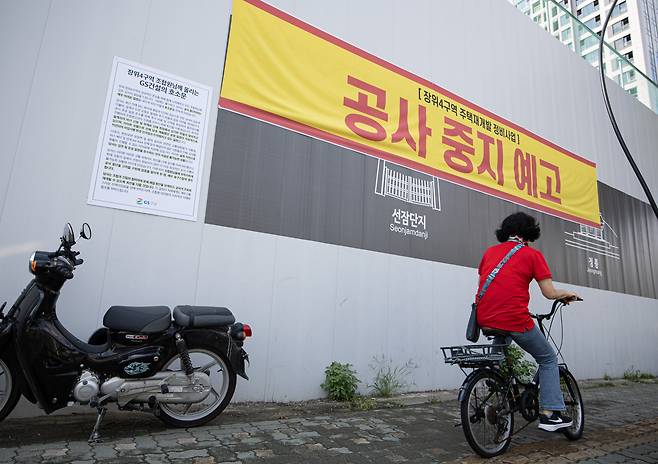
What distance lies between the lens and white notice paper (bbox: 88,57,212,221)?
11.8 ft

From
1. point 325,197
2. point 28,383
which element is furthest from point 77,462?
point 325,197

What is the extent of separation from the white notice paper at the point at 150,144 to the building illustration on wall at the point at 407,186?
215 cm

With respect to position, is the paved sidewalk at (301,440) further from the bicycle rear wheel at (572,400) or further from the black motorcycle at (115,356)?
the black motorcycle at (115,356)

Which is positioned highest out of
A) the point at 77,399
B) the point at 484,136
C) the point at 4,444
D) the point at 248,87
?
the point at 484,136

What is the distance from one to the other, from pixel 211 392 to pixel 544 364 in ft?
7.86

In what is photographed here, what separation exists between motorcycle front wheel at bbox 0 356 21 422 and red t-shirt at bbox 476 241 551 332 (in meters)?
3.10

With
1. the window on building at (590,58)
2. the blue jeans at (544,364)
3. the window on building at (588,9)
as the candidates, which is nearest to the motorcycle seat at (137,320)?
the blue jeans at (544,364)

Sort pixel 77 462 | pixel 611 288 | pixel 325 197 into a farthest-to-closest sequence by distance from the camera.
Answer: pixel 611 288 → pixel 325 197 → pixel 77 462

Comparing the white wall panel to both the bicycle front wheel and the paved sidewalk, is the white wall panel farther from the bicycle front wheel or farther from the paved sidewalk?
the bicycle front wheel

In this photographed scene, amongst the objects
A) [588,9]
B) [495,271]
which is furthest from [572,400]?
[588,9]

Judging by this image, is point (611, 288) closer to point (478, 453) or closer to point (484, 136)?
point (484, 136)

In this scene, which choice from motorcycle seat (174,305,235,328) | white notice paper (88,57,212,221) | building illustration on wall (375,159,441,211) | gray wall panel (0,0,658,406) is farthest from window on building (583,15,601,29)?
motorcycle seat (174,305,235,328)

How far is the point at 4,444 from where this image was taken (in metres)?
2.49

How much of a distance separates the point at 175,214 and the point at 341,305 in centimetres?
195
